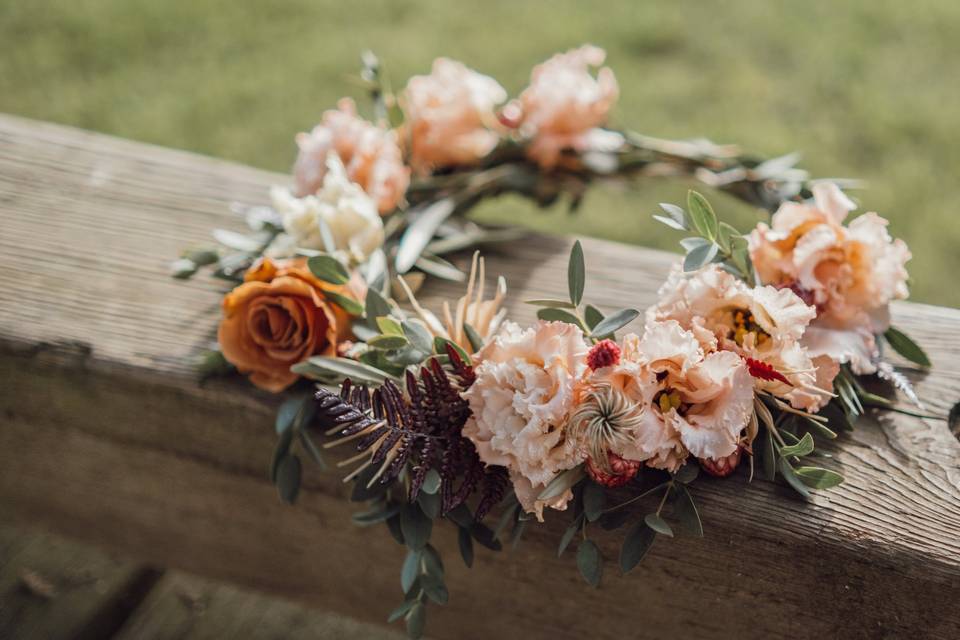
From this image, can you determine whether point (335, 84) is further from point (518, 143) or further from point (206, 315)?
point (206, 315)

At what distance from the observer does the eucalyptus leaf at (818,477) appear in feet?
3.23

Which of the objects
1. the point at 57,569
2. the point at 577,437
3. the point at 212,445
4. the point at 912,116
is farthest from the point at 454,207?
the point at 912,116

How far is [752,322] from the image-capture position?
1011 mm

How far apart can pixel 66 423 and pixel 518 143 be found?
2.88ft

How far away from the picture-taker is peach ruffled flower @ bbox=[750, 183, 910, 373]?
3.53 feet

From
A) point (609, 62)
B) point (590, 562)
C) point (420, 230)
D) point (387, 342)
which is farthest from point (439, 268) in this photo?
point (609, 62)

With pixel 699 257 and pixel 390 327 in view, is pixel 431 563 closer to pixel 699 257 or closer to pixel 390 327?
pixel 390 327

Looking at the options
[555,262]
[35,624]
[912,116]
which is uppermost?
[912,116]

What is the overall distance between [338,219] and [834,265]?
25.5 inches

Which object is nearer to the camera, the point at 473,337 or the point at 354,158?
the point at 473,337

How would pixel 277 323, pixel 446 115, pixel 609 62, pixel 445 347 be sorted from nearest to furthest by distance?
pixel 445 347 < pixel 277 323 < pixel 446 115 < pixel 609 62

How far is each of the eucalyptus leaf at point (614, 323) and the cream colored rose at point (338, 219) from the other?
38 centimetres

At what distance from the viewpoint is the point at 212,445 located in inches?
50.8

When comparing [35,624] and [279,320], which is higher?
[279,320]
